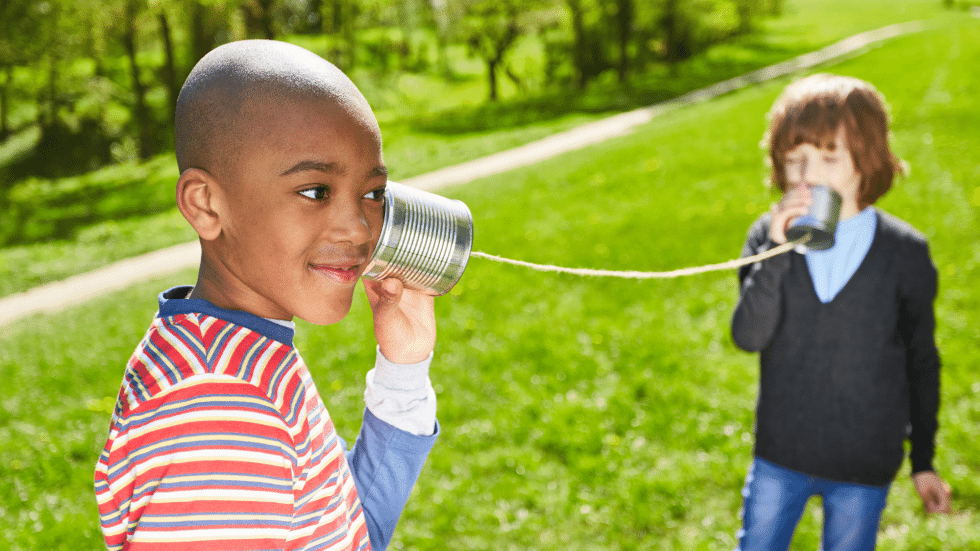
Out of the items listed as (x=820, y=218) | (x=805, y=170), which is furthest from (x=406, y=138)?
(x=820, y=218)

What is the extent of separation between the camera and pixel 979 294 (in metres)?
5.96

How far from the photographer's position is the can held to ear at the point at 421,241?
4.11ft

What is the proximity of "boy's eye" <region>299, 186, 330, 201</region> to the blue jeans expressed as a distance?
208cm

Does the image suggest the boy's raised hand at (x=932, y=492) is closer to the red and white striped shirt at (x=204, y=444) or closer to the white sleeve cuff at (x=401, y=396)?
the white sleeve cuff at (x=401, y=396)

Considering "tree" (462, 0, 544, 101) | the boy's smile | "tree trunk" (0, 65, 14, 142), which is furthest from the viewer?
"tree" (462, 0, 544, 101)

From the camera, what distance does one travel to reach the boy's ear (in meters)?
1.07

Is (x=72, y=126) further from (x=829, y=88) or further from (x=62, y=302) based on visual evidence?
(x=829, y=88)

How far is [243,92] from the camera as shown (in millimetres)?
1039

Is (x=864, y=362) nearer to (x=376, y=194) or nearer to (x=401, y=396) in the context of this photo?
(x=401, y=396)

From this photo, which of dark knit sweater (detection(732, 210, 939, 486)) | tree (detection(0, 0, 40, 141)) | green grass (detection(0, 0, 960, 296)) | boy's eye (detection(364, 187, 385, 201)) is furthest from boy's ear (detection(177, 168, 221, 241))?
tree (detection(0, 0, 40, 141))

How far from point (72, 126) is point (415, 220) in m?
23.3

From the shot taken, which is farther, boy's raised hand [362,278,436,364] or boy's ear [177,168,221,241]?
boy's raised hand [362,278,436,364]

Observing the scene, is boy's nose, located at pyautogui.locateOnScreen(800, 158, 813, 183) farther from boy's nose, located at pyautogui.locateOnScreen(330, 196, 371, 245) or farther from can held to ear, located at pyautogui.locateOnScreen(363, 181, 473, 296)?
boy's nose, located at pyautogui.locateOnScreen(330, 196, 371, 245)

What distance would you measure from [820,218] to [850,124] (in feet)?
1.47
